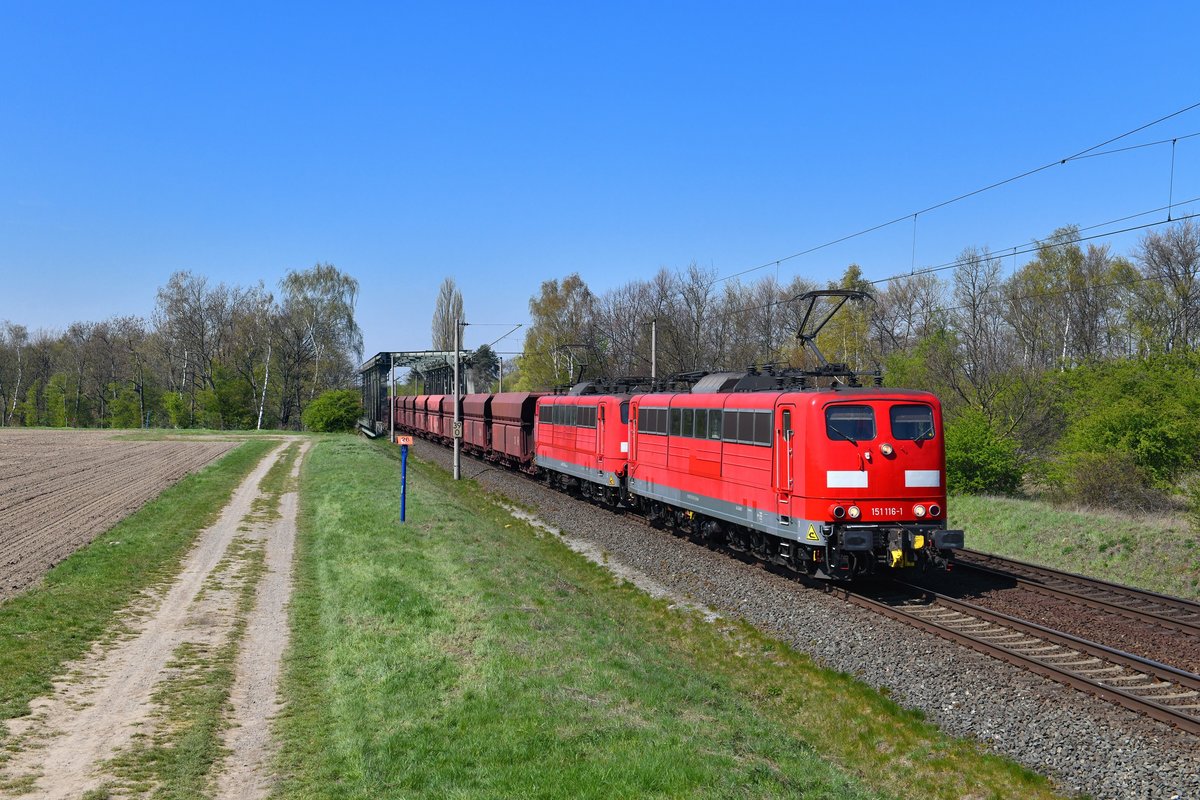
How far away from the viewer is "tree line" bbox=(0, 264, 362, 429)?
83375 mm

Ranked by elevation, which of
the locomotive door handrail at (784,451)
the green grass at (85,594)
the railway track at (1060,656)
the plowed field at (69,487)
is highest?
the locomotive door handrail at (784,451)

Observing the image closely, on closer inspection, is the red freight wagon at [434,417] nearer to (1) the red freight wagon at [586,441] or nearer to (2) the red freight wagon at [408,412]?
(2) the red freight wagon at [408,412]

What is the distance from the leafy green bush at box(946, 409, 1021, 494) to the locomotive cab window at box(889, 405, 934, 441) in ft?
47.4

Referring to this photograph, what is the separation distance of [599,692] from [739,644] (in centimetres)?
416

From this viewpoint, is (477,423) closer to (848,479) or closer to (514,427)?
(514,427)

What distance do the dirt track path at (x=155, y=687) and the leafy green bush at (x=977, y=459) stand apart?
20.6m

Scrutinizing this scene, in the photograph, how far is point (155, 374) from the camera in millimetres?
94562

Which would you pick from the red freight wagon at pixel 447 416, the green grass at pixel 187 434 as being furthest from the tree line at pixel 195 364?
the red freight wagon at pixel 447 416

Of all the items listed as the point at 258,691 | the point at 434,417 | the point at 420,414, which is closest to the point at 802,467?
the point at 258,691

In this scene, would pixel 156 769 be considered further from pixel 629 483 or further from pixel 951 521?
pixel 951 521

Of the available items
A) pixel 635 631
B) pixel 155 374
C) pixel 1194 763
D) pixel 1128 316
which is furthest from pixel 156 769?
pixel 155 374

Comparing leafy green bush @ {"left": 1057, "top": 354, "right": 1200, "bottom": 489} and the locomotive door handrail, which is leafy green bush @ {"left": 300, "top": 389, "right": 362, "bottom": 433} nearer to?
leafy green bush @ {"left": 1057, "top": 354, "right": 1200, "bottom": 489}

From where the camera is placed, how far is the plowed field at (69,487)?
18219 mm

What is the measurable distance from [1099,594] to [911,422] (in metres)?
4.07
